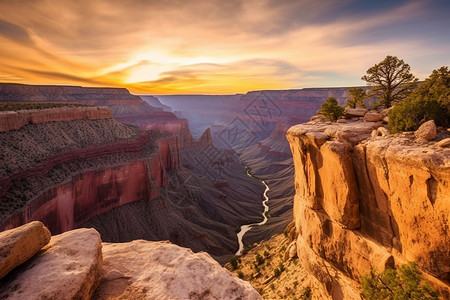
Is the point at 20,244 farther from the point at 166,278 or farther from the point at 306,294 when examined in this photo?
the point at 306,294

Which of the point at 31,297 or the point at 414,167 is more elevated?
the point at 414,167

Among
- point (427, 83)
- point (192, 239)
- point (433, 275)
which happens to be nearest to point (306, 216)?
point (433, 275)

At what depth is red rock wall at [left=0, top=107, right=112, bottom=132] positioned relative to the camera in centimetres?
3525

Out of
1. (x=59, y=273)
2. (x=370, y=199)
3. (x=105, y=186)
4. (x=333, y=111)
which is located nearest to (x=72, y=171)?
(x=105, y=186)

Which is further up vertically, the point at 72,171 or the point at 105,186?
the point at 72,171

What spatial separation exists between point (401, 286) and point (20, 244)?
1718cm

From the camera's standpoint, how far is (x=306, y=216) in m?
22.0

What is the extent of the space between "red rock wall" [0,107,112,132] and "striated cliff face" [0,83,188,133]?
175ft

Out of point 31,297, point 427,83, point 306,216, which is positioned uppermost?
point 427,83

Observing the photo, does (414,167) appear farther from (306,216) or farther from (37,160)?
(37,160)

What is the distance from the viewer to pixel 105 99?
12694 cm

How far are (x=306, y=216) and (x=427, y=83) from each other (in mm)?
14006

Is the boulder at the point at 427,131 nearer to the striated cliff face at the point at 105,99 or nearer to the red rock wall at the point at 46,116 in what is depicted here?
the red rock wall at the point at 46,116

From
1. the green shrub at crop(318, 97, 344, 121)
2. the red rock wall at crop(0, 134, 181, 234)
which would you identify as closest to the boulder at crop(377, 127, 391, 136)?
the green shrub at crop(318, 97, 344, 121)
